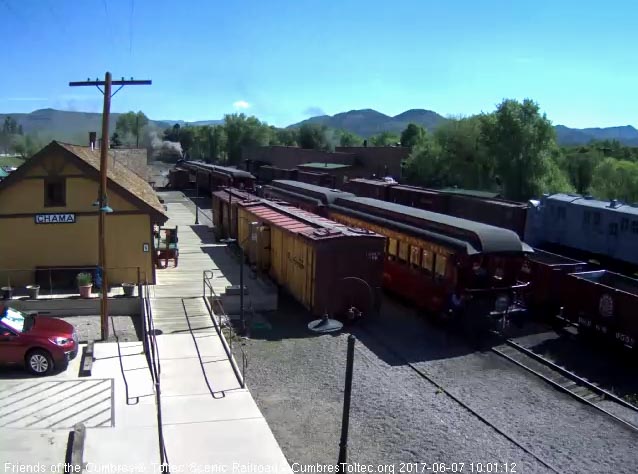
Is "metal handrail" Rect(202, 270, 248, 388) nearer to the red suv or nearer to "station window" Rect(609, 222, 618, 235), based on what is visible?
the red suv

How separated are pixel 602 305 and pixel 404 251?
660cm

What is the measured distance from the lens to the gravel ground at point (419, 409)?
Result: 10742mm

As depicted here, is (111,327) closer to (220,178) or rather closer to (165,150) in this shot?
(220,178)

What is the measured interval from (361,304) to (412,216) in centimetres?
458

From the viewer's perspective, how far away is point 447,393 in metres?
13.4

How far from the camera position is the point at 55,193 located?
67.6 feet

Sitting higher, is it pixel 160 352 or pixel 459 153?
pixel 459 153

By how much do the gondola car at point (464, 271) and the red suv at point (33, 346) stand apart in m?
10.5

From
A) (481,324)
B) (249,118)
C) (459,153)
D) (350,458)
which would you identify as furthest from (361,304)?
(249,118)

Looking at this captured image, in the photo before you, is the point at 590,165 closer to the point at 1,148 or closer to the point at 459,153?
the point at 459,153

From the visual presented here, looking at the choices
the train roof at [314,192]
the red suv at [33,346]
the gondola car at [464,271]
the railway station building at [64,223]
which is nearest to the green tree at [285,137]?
the train roof at [314,192]

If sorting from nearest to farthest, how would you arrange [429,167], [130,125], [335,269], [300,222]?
[335,269] → [300,222] → [429,167] → [130,125]

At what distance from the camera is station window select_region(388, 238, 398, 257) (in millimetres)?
21125

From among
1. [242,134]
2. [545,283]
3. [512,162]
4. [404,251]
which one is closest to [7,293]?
[404,251]
